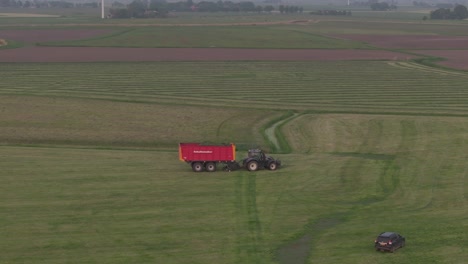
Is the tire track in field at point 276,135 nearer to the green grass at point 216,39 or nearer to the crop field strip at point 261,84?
the crop field strip at point 261,84

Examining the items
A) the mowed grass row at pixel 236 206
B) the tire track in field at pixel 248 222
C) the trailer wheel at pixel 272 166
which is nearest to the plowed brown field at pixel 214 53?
the mowed grass row at pixel 236 206

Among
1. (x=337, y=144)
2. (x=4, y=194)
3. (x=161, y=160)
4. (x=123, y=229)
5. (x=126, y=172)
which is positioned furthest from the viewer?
(x=337, y=144)

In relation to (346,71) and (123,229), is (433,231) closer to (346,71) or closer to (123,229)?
(123,229)

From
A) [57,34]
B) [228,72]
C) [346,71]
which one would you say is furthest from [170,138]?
[57,34]

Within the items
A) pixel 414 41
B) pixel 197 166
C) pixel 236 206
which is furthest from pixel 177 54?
pixel 236 206

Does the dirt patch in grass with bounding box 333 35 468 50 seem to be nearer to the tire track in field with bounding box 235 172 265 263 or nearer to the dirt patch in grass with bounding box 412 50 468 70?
the dirt patch in grass with bounding box 412 50 468 70

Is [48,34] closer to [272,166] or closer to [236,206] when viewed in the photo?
[272,166]

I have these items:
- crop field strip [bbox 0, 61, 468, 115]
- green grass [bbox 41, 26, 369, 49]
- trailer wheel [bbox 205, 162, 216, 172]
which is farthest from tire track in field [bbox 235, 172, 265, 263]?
green grass [bbox 41, 26, 369, 49]
